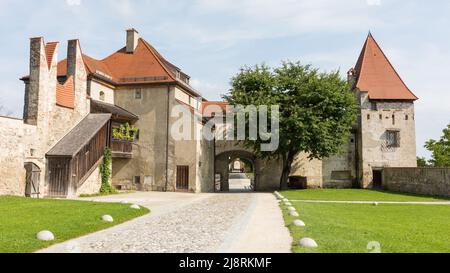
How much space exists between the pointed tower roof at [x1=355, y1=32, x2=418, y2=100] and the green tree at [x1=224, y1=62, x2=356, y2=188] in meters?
6.41

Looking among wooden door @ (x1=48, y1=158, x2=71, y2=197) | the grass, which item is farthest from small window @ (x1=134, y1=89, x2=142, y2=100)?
the grass

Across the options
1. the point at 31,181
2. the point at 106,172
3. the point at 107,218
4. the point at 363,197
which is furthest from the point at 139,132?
the point at 107,218

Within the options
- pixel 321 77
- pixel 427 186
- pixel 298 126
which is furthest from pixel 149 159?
pixel 427 186

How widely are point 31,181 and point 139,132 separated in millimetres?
11371

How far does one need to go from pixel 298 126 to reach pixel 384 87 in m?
13.6

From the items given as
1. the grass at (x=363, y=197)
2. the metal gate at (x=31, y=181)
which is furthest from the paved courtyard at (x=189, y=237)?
the grass at (x=363, y=197)

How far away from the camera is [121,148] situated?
99.5ft

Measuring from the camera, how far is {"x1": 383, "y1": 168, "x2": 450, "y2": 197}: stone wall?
2727cm

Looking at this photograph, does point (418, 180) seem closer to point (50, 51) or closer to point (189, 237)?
point (189, 237)

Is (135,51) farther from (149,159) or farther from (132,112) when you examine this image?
(149,159)

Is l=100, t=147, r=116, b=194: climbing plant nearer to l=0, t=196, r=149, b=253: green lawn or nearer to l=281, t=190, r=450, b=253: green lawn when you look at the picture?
l=0, t=196, r=149, b=253: green lawn

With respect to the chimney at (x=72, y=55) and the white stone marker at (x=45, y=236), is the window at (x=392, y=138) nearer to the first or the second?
the chimney at (x=72, y=55)

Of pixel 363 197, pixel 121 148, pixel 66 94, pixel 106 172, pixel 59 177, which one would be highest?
pixel 66 94
